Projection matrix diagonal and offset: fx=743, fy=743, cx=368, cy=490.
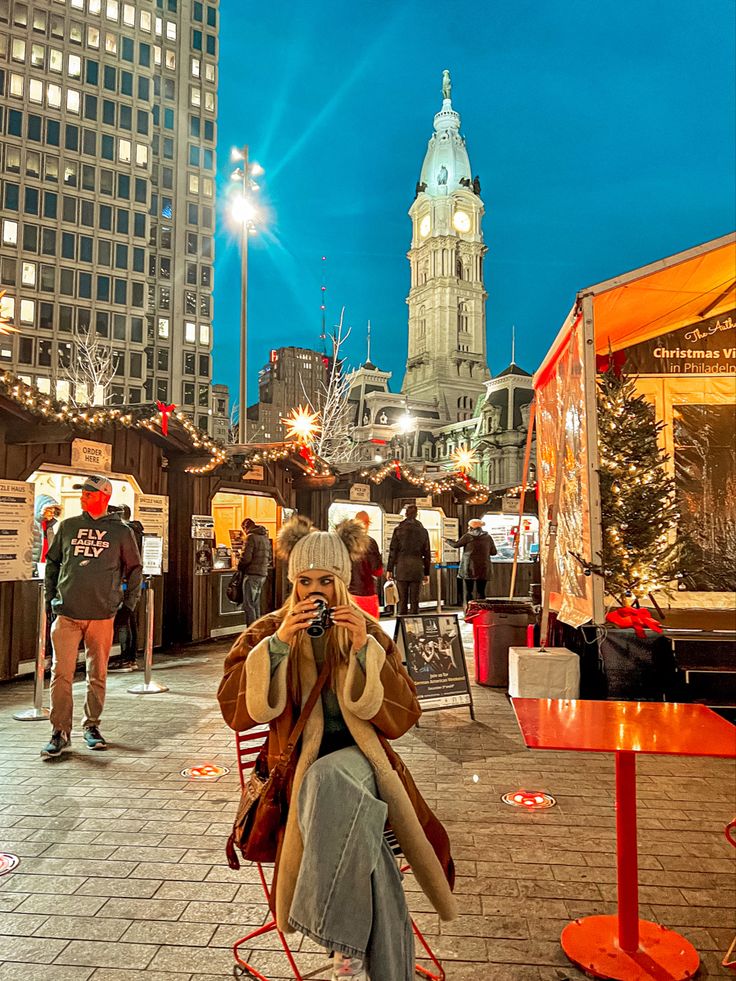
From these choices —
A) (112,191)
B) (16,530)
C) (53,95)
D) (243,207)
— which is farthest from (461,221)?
(16,530)

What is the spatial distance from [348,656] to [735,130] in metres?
194

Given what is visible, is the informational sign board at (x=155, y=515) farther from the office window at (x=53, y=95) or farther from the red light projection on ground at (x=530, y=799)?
the office window at (x=53, y=95)

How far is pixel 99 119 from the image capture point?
5372 centimetres

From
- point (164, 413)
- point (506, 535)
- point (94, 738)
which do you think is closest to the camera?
point (94, 738)

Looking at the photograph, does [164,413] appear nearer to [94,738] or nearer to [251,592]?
[251,592]

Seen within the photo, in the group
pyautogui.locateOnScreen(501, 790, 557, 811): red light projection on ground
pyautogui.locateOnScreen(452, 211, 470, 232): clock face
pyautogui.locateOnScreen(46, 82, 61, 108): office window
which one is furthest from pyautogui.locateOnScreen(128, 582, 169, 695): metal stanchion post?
pyautogui.locateOnScreen(452, 211, 470, 232): clock face

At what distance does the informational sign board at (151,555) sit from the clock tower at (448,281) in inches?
3331

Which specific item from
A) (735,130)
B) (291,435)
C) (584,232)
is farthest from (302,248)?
(291,435)

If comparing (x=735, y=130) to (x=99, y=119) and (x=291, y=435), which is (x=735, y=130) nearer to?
(x=99, y=119)

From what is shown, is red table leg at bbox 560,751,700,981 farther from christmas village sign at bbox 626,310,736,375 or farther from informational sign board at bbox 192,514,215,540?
informational sign board at bbox 192,514,215,540

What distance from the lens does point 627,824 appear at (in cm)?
292

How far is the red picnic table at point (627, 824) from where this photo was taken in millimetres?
2678

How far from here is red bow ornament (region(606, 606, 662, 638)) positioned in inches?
256

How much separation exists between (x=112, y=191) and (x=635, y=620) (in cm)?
5719
